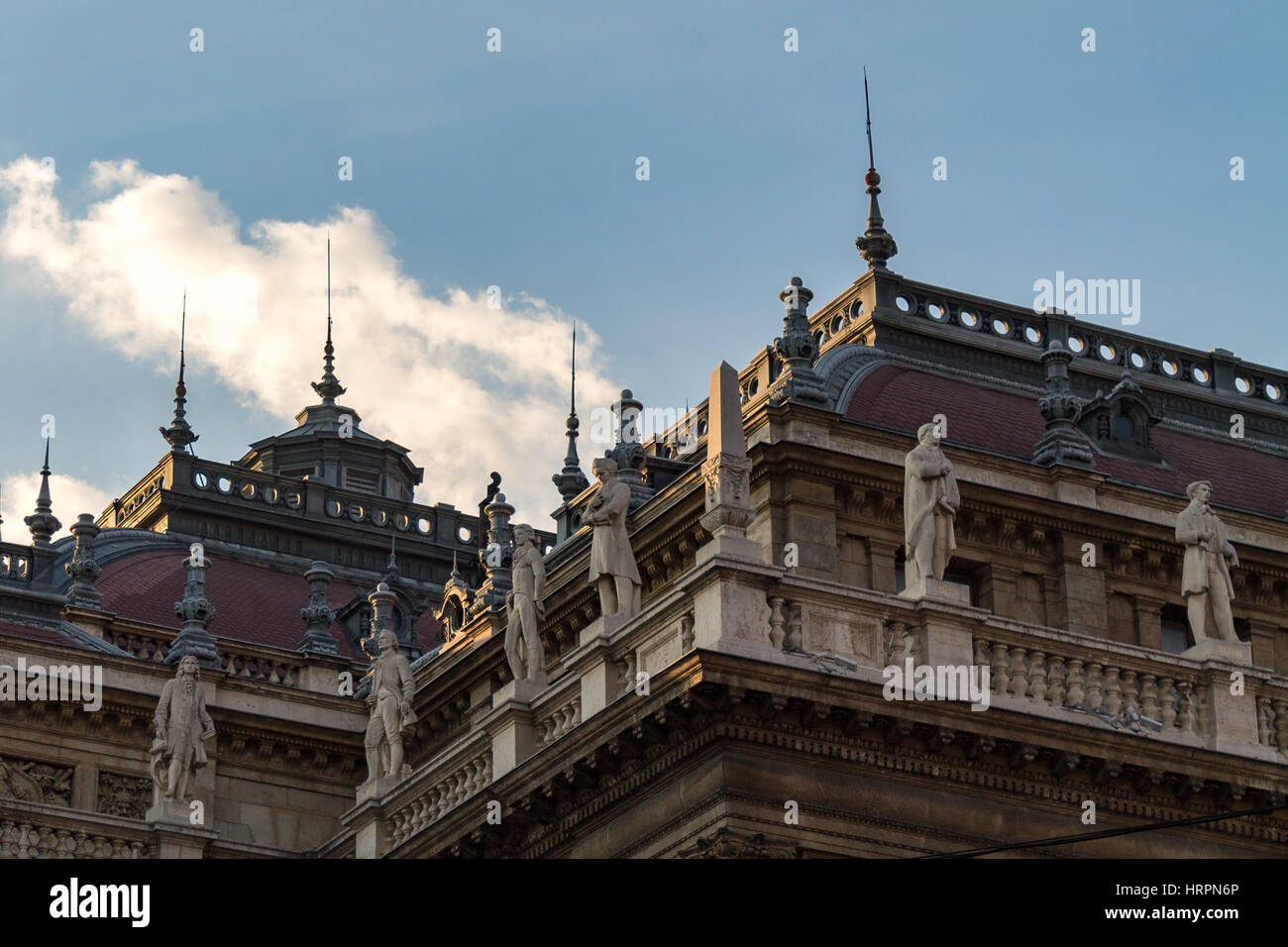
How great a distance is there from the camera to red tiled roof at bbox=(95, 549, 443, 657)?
57.6m

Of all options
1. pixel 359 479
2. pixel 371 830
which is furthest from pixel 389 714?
pixel 359 479

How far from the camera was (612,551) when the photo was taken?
127ft

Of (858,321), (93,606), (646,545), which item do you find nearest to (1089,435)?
(858,321)

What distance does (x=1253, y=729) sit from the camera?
123 ft

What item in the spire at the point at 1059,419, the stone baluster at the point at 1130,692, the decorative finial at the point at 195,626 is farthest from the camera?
the decorative finial at the point at 195,626

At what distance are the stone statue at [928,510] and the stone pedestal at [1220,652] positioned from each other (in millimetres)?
3373

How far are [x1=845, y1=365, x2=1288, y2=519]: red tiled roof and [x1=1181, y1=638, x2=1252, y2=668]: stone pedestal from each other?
10.2 metres

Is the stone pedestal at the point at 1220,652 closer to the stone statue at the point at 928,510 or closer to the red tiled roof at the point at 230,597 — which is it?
the stone statue at the point at 928,510

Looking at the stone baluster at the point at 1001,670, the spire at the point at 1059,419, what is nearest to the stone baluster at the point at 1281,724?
the stone baluster at the point at 1001,670

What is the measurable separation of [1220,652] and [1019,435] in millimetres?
12195

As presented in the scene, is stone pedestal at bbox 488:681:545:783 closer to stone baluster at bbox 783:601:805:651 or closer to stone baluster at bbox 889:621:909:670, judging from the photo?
stone baluster at bbox 783:601:805:651

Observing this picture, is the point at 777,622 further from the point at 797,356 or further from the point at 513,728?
the point at 797,356

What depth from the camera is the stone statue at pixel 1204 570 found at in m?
38.8
